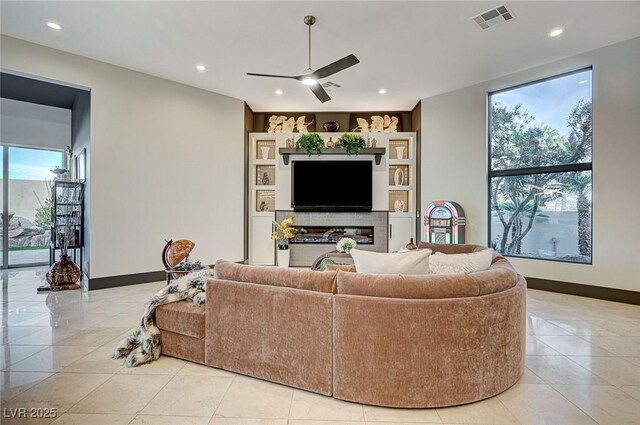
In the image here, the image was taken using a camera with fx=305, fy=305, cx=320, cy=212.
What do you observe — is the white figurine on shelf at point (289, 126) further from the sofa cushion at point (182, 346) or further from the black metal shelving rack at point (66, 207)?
the sofa cushion at point (182, 346)

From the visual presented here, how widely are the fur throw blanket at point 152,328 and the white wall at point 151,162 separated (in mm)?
2794

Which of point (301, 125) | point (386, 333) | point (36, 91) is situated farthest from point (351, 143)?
point (36, 91)

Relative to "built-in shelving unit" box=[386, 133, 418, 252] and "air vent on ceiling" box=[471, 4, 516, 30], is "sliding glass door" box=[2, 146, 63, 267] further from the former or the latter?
"air vent on ceiling" box=[471, 4, 516, 30]

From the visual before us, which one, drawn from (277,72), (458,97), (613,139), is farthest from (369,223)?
(613,139)

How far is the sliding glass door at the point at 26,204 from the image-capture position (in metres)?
6.14

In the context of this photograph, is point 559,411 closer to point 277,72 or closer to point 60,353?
point 60,353

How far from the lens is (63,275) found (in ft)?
15.8

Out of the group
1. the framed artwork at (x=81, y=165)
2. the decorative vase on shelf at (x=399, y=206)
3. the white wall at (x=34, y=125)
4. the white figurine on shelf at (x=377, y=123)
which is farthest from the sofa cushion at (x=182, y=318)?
the white wall at (x=34, y=125)

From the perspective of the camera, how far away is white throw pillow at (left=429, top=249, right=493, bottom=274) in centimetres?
249

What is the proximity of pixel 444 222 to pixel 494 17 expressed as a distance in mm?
3183

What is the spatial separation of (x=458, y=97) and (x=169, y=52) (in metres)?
4.98

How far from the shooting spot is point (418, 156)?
650 cm

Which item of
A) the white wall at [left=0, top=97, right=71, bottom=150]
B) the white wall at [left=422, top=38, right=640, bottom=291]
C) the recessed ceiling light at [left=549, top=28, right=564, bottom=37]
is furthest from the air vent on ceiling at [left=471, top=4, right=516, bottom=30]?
the white wall at [left=0, top=97, right=71, bottom=150]

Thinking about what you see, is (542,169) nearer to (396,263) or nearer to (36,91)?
(396,263)
